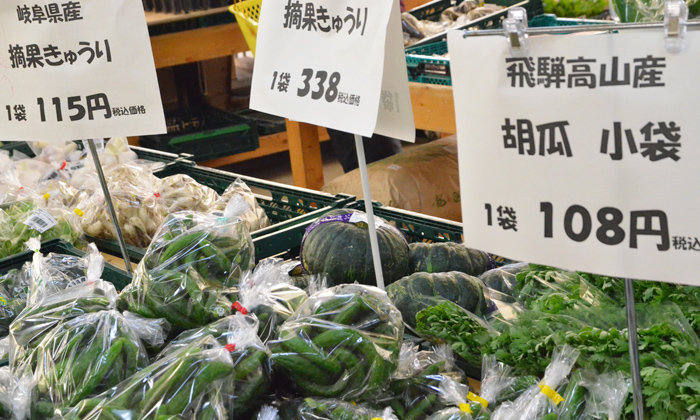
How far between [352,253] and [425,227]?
29 cm

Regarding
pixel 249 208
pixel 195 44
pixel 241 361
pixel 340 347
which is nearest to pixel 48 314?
pixel 241 361

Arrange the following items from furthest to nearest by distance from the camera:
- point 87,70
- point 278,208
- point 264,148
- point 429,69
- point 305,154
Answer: point 264,148, point 305,154, point 429,69, point 278,208, point 87,70

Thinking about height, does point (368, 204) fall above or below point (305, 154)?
above

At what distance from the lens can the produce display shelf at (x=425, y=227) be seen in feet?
5.27

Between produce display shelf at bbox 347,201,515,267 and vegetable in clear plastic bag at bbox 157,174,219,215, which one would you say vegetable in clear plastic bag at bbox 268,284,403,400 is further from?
vegetable in clear plastic bag at bbox 157,174,219,215

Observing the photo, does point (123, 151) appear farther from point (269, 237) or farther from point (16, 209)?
point (269, 237)

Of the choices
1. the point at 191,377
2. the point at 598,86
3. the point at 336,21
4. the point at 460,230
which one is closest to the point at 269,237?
the point at 460,230

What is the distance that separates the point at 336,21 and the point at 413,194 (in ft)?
5.87

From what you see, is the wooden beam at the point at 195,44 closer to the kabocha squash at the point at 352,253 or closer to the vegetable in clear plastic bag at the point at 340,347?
the kabocha squash at the point at 352,253

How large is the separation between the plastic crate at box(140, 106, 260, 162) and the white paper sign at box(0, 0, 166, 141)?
2699mm

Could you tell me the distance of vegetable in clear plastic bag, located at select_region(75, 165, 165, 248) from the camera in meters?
1.88

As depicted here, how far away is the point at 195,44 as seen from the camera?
4.26 meters

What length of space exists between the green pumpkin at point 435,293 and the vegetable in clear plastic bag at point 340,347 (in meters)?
0.25

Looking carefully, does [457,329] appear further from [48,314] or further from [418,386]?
[48,314]
